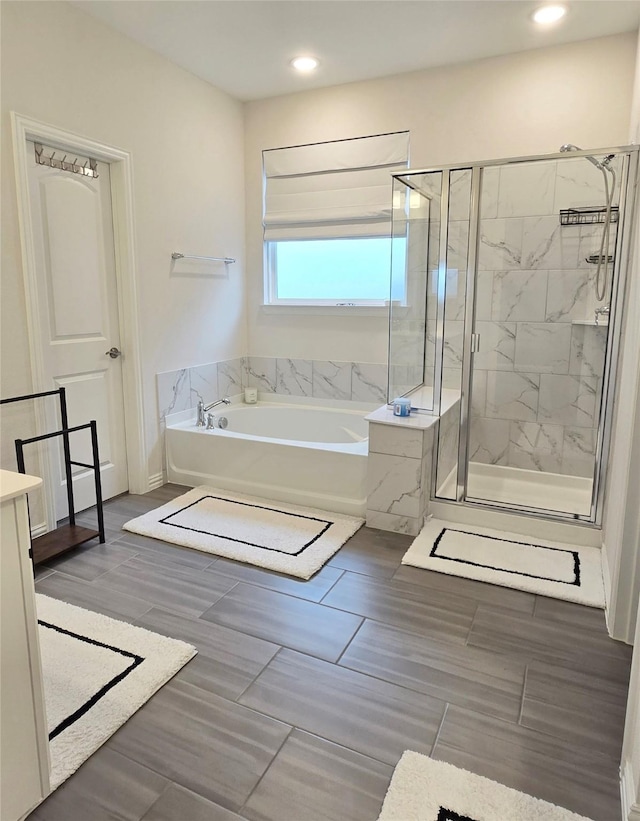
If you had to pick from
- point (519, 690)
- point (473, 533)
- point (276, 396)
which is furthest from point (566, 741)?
point (276, 396)

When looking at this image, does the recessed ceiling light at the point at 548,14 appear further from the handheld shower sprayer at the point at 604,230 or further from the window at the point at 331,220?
the window at the point at 331,220

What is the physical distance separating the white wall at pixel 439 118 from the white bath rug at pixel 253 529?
55.8 inches

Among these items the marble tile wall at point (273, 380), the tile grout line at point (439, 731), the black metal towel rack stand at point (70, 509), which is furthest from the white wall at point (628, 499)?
the black metal towel rack stand at point (70, 509)

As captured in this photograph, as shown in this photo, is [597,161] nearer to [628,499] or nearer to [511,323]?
[511,323]

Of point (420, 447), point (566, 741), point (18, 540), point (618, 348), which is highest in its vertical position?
point (618, 348)

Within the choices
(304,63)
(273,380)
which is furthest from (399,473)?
(304,63)

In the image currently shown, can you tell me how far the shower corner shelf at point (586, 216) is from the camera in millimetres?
3137

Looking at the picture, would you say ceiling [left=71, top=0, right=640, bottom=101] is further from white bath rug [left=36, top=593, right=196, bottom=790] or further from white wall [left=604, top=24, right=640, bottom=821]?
white bath rug [left=36, top=593, right=196, bottom=790]

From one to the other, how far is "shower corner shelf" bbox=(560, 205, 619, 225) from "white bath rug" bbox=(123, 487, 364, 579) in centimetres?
218

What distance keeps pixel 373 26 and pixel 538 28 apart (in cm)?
90

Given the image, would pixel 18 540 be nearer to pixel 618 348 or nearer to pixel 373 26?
pixel 618 348

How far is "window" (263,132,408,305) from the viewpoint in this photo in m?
3.83

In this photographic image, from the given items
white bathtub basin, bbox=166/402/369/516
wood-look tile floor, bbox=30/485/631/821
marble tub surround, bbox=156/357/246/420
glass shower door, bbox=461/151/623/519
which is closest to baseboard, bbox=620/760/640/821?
wood-look tile floor, bbox=30/485/631/821

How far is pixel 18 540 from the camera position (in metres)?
1.28
